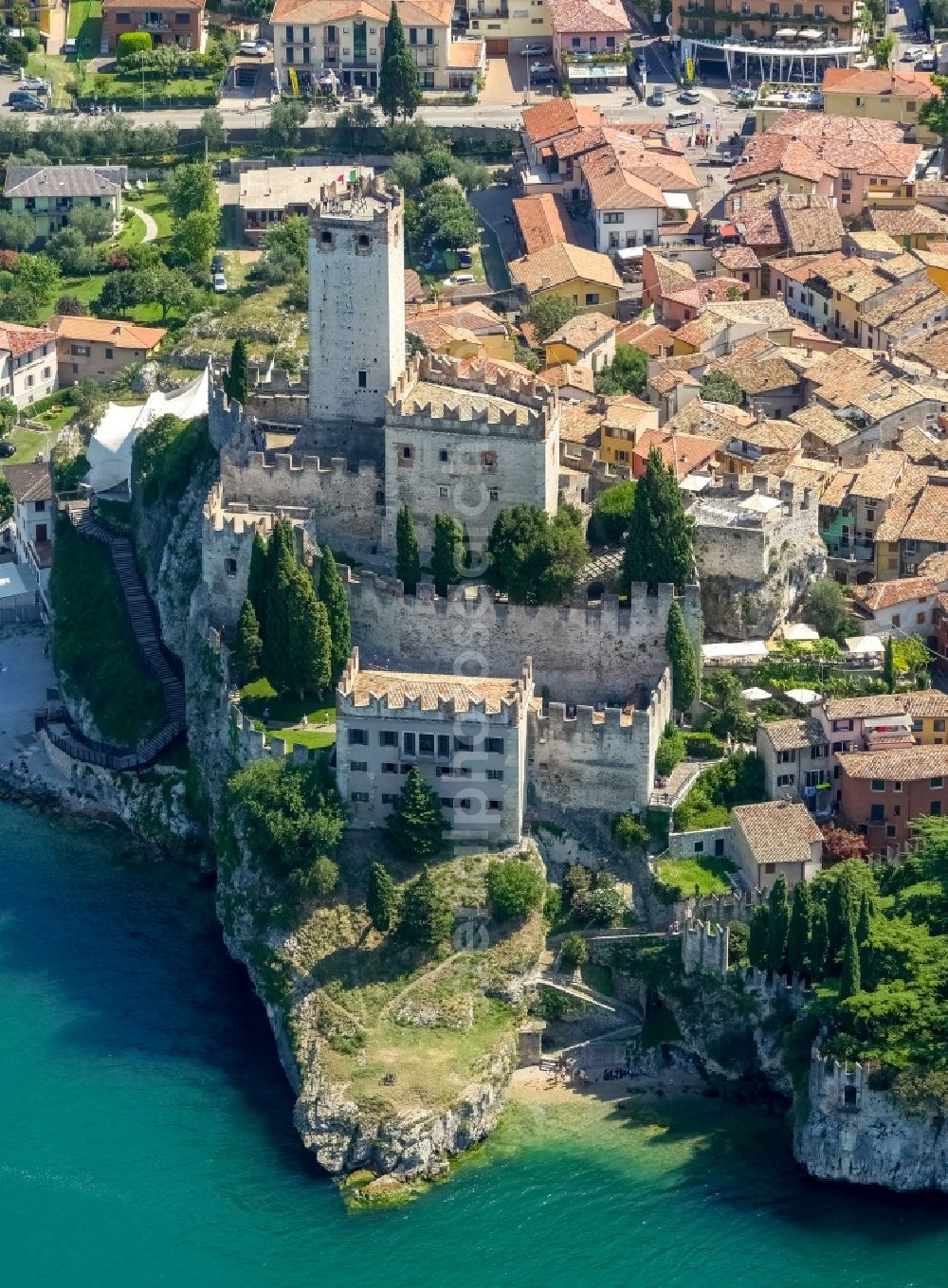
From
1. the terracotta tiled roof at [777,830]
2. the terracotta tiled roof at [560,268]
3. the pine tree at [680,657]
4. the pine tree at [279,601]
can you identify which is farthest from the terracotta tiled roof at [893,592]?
the terracotta tiled roof at [560,268]

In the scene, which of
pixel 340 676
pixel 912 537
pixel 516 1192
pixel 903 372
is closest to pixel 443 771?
pixel 340 676

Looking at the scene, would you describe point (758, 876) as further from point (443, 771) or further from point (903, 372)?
point (903, 372)

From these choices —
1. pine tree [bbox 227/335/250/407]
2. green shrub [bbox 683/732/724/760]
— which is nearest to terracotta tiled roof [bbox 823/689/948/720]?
green shrub [bbox 683/732/724/760]

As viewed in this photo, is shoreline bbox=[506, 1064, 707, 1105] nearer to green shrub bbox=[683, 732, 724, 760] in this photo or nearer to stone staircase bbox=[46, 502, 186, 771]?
green shrub bbox=[683, 732, 724, 760]

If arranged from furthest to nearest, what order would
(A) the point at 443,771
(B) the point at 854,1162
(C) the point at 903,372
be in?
(C) the point at 903,372, (A) the point at 443,771, (B) the point at 854,1162

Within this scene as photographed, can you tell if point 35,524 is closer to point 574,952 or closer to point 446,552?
point 446,552

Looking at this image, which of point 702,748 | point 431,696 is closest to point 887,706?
point 702,748

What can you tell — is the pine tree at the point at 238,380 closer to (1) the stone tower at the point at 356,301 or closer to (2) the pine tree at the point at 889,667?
(1) the stone tower at the point at 356,301
